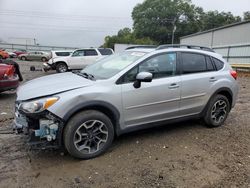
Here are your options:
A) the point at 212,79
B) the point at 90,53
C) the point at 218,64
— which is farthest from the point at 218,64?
the point at 90,53

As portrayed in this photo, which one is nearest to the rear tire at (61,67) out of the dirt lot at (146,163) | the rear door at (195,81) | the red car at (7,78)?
the red car at (7,78)

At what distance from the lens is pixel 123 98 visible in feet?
11.9

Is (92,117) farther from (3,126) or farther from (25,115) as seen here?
(3,126)

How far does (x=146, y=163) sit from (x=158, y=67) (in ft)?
5.29

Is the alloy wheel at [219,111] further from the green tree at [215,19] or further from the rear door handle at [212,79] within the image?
the green tree at [215,19]

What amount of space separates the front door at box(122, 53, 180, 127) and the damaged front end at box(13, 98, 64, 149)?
41.3 inches

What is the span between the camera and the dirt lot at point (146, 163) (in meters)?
3.03

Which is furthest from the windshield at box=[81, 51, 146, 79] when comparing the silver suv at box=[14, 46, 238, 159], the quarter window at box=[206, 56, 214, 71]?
the quarter window at box=[206, 56, 214, 71]

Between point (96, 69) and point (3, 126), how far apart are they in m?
2.25

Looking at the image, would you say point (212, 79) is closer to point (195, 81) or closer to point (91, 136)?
point (195, 81)

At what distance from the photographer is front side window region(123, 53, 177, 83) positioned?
3.84 metres

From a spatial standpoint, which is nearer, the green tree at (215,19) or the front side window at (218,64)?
the front side window at (218,64)

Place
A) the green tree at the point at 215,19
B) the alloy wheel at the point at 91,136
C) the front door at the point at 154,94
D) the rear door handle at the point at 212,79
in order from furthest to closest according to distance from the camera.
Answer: the green tree at the point at 215,19 → the rear door handle at the point at 212,79 → the front door at the point at 154,94 → the alloy wheel at the point at 91,136

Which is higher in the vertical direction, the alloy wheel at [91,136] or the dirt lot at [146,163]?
the alloy wheel at [91,136]
